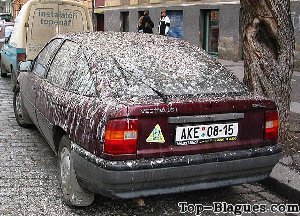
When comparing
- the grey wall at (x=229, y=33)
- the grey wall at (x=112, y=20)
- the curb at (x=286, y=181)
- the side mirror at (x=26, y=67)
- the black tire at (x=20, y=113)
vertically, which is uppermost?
the grey wall at (x=112, y=20)

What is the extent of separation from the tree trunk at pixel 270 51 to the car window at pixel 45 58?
234 cm

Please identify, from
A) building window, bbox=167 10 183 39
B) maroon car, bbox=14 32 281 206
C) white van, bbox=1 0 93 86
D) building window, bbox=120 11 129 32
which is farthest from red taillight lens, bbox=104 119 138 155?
building window, bbox=120 11 129 32

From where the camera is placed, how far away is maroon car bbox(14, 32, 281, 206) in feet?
11.7

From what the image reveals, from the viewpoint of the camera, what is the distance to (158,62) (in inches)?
173

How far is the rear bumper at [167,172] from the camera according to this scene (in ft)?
11.7

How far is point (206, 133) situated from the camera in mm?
3789

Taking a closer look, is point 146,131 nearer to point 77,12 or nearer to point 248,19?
point 248,19

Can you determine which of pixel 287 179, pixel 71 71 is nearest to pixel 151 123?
pixel 71 71

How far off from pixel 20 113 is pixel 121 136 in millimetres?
3806

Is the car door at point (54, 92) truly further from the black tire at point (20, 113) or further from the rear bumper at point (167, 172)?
the black tire at point (20, 113)

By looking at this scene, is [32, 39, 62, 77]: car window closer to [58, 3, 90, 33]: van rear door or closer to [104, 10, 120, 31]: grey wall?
[58, 3, 90, 33]: van rear door

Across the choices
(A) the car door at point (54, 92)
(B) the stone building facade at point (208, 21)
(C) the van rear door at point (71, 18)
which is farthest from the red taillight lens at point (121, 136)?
(B) the stone building facade at point (208, 21)

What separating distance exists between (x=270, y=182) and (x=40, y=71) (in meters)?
2.96

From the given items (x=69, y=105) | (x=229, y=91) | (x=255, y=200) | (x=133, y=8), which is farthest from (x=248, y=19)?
(x=133, y=8)
